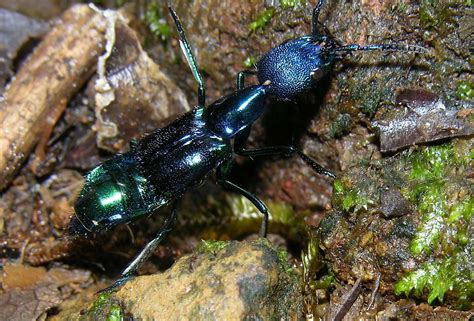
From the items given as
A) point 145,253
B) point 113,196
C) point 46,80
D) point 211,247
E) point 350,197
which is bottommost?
point 145,253

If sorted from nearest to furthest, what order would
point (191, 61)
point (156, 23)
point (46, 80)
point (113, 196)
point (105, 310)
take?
point (105, 310), point (113, 196), point (191, 61), point (46, 80), point (156, 23)

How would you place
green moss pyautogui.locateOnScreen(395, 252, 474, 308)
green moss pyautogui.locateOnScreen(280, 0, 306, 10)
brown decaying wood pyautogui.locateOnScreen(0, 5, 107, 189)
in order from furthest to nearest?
brown decaying wood pyautogui.locateOnScreen(0, 5, 107, 189)
green moss pyautogui.locateOnScreen(280, 0, 306, 10)
green moss pyautogui.locateOnScreen(395, 252, 474, 308)

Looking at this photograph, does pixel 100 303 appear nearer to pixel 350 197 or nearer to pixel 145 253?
pixel 145 253

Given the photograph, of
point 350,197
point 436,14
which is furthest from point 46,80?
point 436,14

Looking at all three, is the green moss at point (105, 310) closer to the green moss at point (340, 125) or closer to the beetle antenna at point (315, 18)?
the green moss at point (340, 125)

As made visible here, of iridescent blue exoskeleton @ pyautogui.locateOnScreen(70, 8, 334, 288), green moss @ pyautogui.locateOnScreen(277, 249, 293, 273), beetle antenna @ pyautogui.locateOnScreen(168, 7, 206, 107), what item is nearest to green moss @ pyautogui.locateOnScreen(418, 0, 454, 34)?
iridescent blue exoskeleton @ pyautogui.locateOnScreen(70, 8, 334, 288)

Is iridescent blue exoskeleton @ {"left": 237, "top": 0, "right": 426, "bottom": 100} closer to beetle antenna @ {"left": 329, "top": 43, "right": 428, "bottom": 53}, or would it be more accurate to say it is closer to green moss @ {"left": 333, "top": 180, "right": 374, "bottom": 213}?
beetle antenna @ {"left": 329, "top": 43, "right": 428, "bottom": 53}

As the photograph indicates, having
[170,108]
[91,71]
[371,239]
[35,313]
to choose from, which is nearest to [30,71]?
[91,71]
